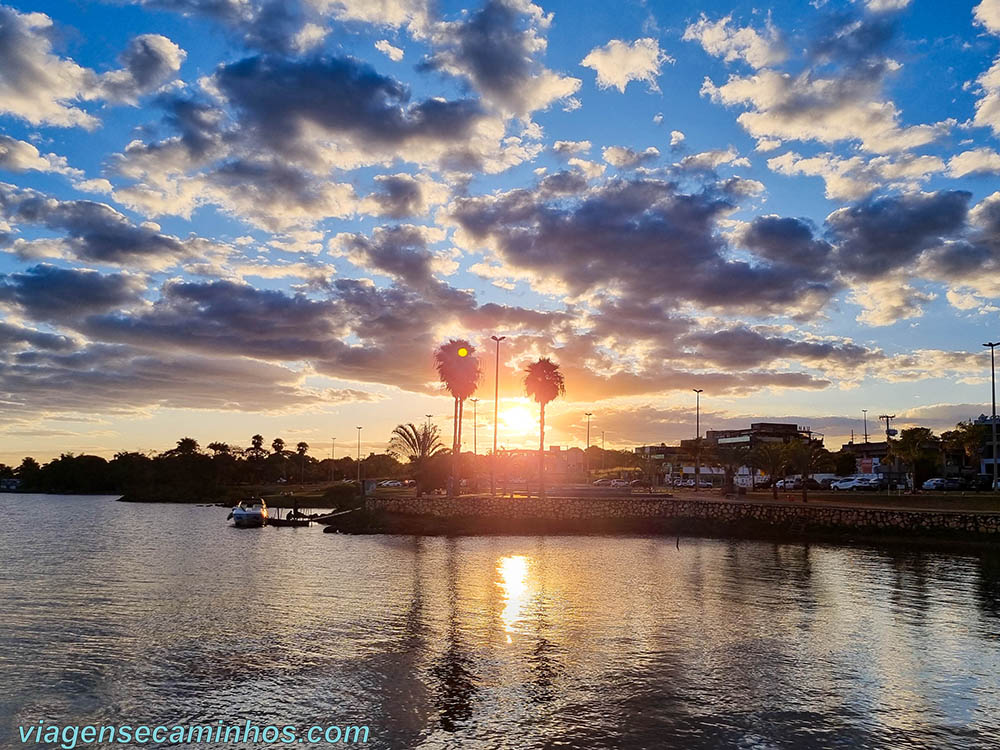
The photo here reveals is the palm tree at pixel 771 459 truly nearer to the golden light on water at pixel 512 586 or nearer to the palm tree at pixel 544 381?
the palm tree at pixel 544 381

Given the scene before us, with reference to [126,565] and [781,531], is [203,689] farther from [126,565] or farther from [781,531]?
[781,531]

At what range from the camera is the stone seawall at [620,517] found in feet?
225

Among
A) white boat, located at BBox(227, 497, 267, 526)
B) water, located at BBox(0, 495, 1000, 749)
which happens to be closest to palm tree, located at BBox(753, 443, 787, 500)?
water, located at BBox(0, 495, 1000, 749)

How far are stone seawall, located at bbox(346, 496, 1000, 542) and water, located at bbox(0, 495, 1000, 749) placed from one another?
70.7 ft

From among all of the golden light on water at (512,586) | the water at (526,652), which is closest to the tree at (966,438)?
the water at (526,652)

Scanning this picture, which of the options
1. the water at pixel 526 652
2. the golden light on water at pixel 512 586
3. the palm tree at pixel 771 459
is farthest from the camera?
the palm tree at pixel 771 459

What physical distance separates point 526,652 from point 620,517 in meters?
57.7

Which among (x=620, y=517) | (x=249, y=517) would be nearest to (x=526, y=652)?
(x=620, y=517)

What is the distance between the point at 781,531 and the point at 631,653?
5323 cm

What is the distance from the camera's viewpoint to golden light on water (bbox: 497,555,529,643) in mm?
29594

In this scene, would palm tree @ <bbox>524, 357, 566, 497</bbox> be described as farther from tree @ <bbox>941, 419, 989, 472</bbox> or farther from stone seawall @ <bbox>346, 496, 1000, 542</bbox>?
tree @ <bbox>941, 419, 989, 472</bbox>

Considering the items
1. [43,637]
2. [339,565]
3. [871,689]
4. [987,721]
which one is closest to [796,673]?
[871,689]

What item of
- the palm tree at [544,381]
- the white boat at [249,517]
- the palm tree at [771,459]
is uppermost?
the palm tree at [544,381]

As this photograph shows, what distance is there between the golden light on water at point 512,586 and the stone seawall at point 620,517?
83.2 feet
